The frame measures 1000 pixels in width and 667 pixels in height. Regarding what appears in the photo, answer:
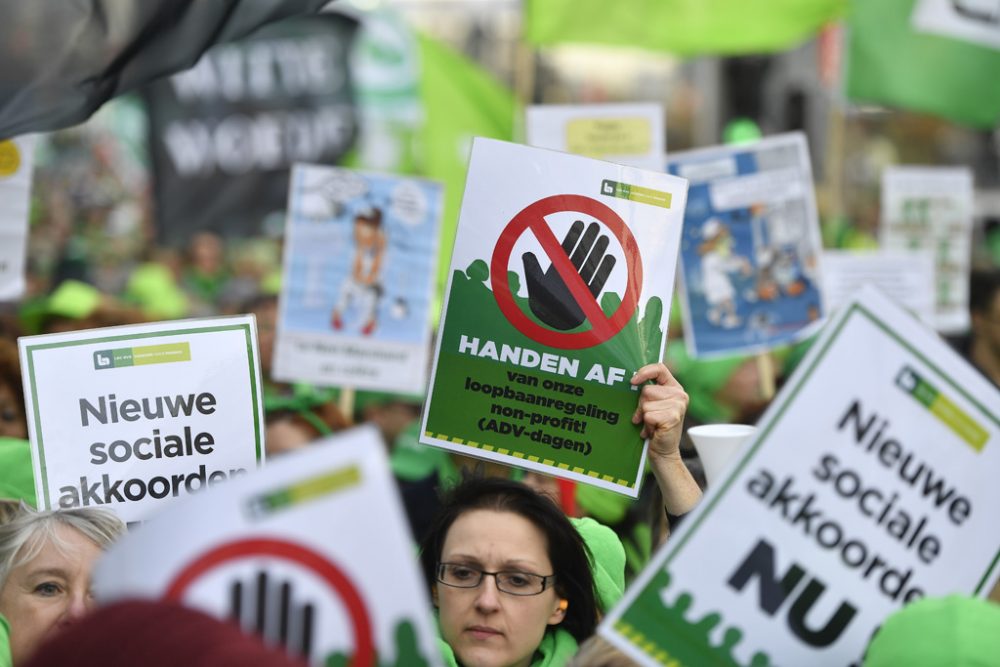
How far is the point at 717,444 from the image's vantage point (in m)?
2.91

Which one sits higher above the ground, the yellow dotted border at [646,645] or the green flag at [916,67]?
the yellow dotted border at [646,645]

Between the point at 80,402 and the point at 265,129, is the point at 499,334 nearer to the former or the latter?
the point at 80,402

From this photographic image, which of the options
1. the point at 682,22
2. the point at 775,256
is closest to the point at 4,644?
the point at 775,256

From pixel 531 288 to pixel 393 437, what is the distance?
9.45 ft

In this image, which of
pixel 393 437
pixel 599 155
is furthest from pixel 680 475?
pixel 393 437

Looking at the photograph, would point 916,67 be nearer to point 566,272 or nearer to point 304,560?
point 566,272

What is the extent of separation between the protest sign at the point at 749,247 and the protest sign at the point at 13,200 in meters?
2.27

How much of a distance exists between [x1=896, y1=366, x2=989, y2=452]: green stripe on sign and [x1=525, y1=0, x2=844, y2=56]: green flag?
4.82 m

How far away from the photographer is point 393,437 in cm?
570

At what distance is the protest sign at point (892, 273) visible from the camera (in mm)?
6555

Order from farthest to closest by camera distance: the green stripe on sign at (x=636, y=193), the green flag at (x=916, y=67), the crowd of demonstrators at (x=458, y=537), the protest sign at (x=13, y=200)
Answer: the green flag at (x=916, y=67), the protest sign at (x=13, y=200), the green stripe on sign at (x=636, y=193), the crowd of demonstrators at (x=458, y=537)

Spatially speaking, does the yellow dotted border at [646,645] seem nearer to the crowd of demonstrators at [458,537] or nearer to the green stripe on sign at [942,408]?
the crowd of demonstrators at [458,537]

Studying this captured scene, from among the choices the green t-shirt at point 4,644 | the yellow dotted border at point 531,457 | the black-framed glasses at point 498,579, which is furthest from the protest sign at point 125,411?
the black-framed glasses at point 498,579

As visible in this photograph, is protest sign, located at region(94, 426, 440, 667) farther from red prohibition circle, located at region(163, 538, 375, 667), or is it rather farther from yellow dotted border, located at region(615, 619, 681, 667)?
yellow dotted border, located at region(615, 619, 681, 667)
